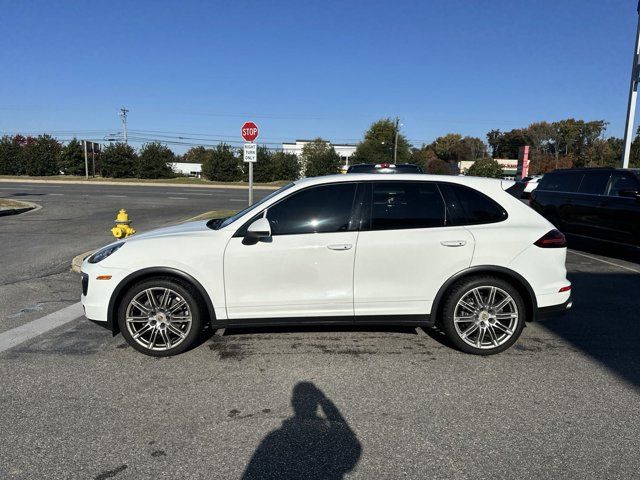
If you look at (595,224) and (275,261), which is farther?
(595,224)

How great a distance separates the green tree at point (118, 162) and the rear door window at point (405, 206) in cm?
5244

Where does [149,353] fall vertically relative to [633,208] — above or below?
below

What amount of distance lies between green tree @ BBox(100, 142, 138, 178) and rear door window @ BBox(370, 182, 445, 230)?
172 feet

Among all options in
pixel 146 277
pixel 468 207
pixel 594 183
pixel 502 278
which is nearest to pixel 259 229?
pixel 146 277

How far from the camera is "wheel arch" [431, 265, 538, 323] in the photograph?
13.1 feet

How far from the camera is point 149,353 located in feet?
13.2

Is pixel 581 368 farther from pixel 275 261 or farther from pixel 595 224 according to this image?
pixel 595 224

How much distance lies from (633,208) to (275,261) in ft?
25.0

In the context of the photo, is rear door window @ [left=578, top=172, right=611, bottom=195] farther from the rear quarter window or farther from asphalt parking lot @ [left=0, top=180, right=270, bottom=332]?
asphalt parking lot @ [left=0, top=180, right=270, bottom=332]

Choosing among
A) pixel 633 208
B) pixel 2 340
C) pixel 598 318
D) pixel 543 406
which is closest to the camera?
pixel 543 406

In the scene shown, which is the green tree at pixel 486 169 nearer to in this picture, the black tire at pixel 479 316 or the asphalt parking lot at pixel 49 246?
the asphalt parking lot at pixel 49 246

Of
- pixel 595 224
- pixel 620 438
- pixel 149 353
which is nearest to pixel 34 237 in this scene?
pixel 149 353

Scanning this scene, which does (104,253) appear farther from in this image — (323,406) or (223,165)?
(223,165)

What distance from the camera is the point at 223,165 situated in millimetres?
49375
